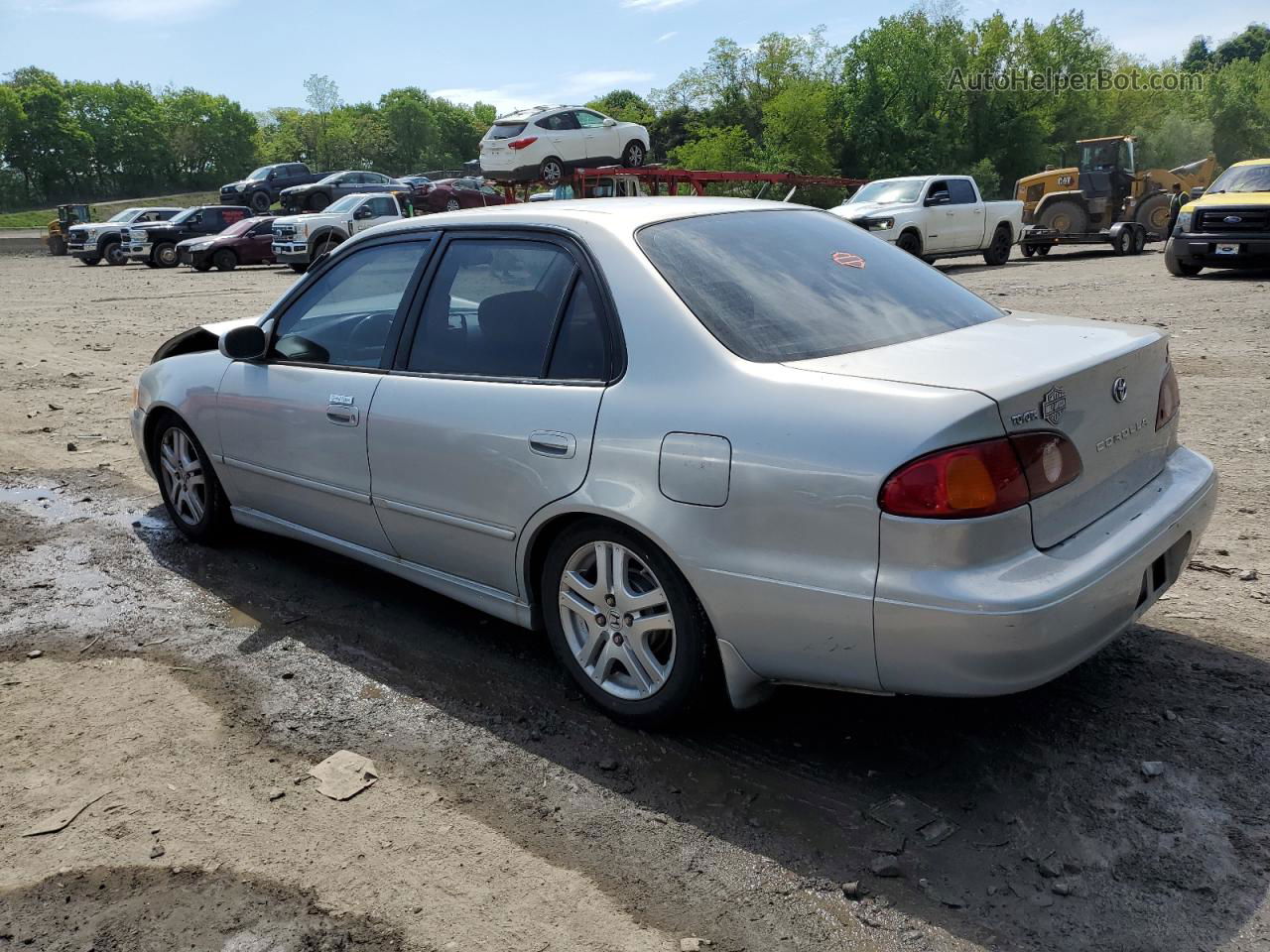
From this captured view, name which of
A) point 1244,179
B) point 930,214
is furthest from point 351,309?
point 930,214

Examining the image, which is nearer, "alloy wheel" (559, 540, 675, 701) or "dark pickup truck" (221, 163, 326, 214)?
"alloy wheel" (559, 540, 675, 701)

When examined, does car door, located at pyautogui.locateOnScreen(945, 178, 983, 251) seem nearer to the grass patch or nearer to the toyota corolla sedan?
the toyota corolla sedan

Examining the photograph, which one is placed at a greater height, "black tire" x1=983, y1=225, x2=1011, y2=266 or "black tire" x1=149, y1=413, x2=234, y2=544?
"black tire" x1=149, y1=413, x2=234, y2=544

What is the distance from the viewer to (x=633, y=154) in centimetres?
2378

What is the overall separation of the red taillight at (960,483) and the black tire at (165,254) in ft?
106

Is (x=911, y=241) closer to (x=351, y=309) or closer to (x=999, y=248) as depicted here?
(x=999, y=248)

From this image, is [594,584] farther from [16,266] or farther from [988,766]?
[16,266]

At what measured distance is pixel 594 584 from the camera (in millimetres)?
3328

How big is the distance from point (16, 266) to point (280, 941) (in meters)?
37.8

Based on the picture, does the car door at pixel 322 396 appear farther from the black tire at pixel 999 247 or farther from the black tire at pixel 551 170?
the black tire at pixel 999 247

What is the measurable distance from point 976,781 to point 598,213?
2.15 metres

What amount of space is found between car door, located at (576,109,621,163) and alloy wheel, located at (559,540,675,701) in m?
20.5

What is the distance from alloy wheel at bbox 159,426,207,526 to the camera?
5152 mm

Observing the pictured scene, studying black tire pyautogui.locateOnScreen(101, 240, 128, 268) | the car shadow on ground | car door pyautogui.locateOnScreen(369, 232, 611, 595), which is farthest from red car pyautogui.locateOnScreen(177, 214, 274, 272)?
the car shadow on ground
